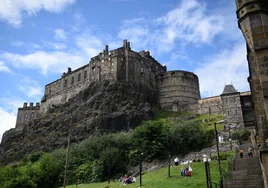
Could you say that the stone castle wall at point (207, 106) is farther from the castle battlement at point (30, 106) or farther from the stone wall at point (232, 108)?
the castle battlement at point (30, 106)

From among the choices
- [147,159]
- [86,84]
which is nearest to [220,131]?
[147,159]

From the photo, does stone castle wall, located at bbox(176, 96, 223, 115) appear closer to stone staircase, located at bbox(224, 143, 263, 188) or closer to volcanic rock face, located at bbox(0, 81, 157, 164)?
volcanic rock face, located at bbox(0, 81, 157, 164)

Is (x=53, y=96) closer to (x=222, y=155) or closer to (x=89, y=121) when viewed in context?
(x=89, y=121)

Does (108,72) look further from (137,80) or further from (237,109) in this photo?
(237,109)

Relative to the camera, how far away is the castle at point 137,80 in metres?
73.1

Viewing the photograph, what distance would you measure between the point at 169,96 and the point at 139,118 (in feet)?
73.4

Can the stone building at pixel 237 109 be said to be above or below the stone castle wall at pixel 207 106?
below

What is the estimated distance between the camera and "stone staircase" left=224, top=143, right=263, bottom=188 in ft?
59.6

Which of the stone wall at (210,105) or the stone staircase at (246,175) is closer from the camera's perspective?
the stone staircase at (246,175)

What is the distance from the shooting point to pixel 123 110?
208ft

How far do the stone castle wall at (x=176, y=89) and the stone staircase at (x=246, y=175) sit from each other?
55.1 metres

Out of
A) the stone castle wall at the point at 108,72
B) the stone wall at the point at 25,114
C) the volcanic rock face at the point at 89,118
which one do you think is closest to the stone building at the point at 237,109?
the volcanic rock face at the point at 89,118

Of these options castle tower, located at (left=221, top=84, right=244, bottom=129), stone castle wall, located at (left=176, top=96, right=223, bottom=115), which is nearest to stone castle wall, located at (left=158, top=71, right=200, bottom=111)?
stone castle wall, located at (left=176, top=96, right=223, bottom=115)

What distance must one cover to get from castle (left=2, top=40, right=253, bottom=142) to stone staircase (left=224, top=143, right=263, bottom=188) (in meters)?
35.9
